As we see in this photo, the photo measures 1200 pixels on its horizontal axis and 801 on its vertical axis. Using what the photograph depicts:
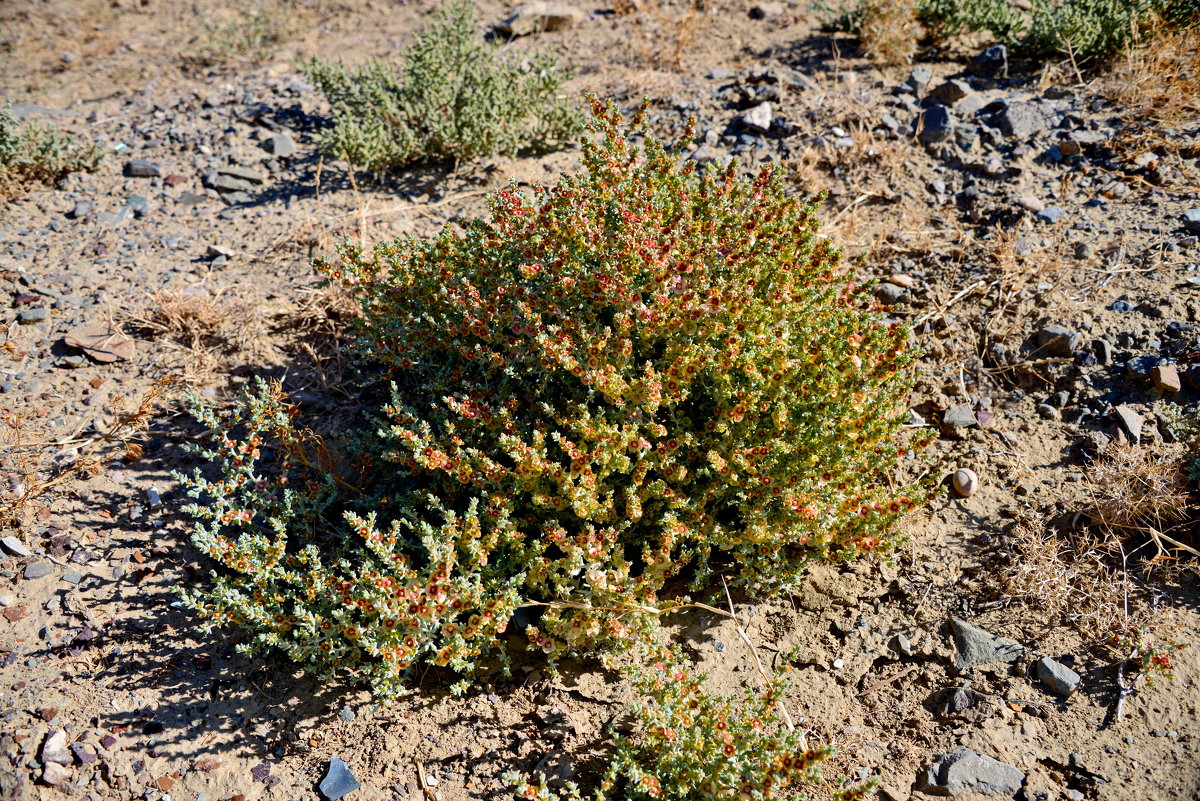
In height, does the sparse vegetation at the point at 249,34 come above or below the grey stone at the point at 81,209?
above

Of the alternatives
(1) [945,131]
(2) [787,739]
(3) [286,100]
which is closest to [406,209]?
(3) [286,100]

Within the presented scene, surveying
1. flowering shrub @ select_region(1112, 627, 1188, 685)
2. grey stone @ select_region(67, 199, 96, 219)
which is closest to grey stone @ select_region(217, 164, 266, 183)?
grey stone @ select_region(67, 199, 96, 219)

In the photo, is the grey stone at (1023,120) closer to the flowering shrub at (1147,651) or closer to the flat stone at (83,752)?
the flowering shrub at (1147,651)

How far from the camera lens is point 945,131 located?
5137 millimetres

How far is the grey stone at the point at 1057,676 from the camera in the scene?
2945 millimetres

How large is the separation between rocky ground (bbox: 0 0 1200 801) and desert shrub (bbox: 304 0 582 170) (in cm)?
21

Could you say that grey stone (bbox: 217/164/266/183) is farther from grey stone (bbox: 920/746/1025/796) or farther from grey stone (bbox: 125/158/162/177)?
grey stone (bbox: 920/746/1025/796)

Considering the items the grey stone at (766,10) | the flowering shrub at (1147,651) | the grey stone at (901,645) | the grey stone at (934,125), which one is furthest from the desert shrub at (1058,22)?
the grey stone at (901,645)

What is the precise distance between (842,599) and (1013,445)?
3.85 ft

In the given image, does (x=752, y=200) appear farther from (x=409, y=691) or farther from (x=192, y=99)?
(x=192, y=99)

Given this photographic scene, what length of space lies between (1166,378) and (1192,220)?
1.24 meters

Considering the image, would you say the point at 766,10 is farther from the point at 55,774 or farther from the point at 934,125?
the point at 55,774

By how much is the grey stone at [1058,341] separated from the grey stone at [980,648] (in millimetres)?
1581

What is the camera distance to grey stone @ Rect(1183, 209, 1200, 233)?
4.27 meters
